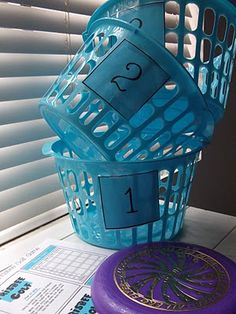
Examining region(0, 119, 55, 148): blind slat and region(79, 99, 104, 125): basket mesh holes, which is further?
region(0, 119, 55, 148): blind slat

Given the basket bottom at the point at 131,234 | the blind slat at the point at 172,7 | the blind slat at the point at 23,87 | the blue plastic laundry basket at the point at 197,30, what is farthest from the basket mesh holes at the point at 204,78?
the blind slat at the point at 23,87

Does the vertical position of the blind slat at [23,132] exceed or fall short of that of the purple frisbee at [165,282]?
it exceeds it

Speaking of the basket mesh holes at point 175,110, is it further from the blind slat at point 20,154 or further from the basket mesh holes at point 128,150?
the blind slat at point 20,154

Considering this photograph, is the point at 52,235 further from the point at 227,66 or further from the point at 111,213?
the point at 227,66

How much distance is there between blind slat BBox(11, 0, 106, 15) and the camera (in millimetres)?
732

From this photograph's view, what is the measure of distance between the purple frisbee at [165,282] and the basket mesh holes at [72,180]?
0.15 meters

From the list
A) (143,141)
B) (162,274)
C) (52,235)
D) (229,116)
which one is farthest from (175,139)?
(229,116)

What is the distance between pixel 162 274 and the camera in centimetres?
A: 47

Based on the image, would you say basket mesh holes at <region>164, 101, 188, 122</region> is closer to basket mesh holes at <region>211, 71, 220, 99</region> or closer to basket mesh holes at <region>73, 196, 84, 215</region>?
basket mesh holes at <region>211, 71, 220, 99</region>

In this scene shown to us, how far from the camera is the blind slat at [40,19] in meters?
0.68

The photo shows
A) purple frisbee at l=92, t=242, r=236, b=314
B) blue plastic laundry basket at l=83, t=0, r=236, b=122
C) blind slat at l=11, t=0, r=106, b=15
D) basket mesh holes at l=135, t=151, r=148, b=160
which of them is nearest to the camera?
purple frisbee at l=92, t=242, r=236, b=314

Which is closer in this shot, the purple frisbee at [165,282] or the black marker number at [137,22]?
the purple frisbee at [165,282]

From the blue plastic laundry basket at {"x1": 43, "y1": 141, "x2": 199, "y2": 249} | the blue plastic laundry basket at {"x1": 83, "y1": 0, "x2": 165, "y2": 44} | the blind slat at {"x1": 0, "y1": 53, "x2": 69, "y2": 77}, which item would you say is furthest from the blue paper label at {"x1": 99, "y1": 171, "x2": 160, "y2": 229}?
the blind slat at {"x1": 0, "y1": 53, "x2": 69, "y2": 77}

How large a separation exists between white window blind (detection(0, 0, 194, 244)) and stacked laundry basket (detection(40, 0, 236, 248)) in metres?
0.14
